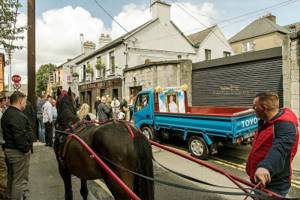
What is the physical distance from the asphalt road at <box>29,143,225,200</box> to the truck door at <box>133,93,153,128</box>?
361cm

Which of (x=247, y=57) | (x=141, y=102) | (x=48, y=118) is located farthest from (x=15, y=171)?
(x=247, y=57)

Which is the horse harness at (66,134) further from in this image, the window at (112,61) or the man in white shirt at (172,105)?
the window at (112,61)

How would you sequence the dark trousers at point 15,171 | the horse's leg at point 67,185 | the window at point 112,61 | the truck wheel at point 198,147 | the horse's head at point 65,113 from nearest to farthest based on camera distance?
the dark trousers at point 15,171, the horse's leg at point 67,185, the horse's head at point 65,113, the truck wheel at point 198,147, the window at point 112,61

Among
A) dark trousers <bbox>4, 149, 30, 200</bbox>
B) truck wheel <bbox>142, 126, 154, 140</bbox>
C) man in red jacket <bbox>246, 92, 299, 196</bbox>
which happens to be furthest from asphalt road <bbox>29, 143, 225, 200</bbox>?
truck wheel <bbox>142, 126, 154, 140</bbox>

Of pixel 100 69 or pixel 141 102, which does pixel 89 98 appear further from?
pixel 141 102

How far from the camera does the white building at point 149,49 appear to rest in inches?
933

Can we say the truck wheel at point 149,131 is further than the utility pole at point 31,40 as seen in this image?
Yes

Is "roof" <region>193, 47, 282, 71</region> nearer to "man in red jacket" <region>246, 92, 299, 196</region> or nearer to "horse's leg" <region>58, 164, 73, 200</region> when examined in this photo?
"man in red jacket" <region>246, 92, 299, 196</region>

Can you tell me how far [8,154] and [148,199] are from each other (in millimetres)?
2559

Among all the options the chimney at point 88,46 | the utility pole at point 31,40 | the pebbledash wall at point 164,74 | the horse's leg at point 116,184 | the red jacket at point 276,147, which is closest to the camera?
the red jacket at point 276,147

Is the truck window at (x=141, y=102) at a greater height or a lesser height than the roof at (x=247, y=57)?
lesser

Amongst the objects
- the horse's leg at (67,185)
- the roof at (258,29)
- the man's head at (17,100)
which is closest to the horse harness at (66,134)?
the horse's leg at (67,185)

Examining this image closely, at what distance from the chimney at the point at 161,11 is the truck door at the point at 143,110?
50.4ft

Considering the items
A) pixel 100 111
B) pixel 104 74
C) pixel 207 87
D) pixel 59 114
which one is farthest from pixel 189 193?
pixel 104 74
